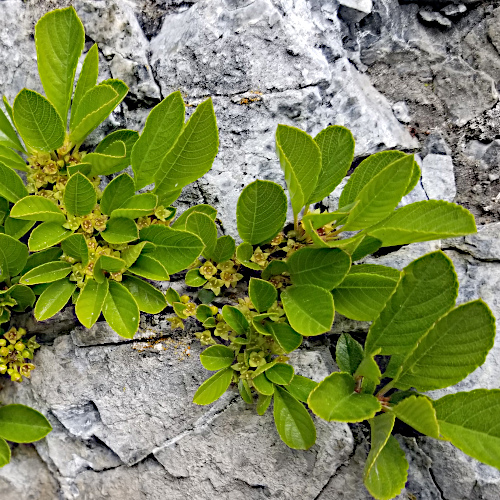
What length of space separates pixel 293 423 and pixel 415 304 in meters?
0.61

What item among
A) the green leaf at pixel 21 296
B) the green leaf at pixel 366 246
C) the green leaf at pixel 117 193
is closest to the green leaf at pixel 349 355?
the green leaf at pixel 366 246

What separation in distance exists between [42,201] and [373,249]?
1.20m

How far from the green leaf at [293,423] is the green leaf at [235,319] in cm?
27

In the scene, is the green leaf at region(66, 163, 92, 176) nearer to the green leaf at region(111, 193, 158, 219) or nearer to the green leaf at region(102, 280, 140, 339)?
the green leaf at region(111, 193, 158, 219)

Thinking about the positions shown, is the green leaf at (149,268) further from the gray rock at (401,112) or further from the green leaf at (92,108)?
the gray rock at (401,112)

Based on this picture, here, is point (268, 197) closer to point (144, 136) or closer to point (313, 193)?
point (313, 193)

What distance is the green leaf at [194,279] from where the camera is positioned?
1752mm

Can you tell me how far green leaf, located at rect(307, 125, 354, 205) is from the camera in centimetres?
163

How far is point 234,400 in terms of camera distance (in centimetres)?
179

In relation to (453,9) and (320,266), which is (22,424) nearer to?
(320,266)

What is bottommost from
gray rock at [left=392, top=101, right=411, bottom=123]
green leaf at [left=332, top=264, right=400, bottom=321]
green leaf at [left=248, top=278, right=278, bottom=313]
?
green leaf at [left=332, top=264, right=400, bottom=321]

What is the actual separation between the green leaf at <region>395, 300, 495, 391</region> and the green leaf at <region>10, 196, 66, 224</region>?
1.29 metres

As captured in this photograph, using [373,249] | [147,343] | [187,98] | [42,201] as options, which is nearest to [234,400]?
[147,343]

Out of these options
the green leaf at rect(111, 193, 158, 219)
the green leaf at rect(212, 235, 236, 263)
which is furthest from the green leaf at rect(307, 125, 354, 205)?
the green leaf at rect(111, 193, 158, 219)
